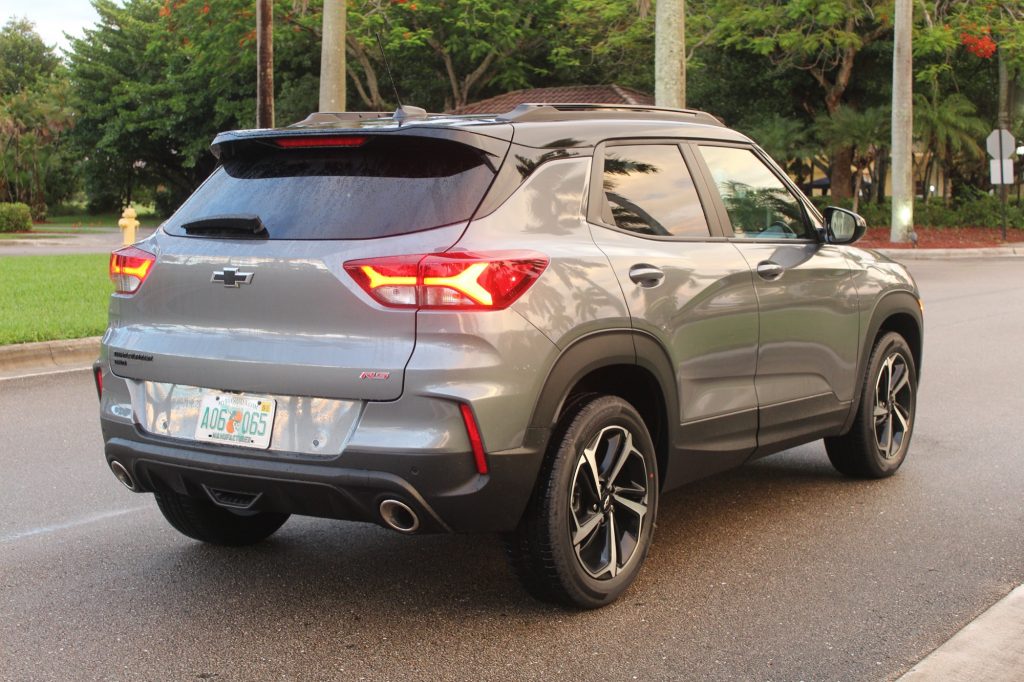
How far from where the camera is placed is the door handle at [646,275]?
4.69 meters

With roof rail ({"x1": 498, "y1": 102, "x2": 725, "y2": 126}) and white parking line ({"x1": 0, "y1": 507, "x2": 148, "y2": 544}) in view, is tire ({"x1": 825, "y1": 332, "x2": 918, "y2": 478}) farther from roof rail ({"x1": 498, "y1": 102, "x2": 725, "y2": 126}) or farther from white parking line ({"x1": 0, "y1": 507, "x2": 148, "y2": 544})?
white parking line ({"x1": 0, "y1": 507, "x2": 148, "y2": 544})

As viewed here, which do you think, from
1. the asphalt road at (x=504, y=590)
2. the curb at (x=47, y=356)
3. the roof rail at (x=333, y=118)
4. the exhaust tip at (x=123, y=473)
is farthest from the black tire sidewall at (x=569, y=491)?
the curb at (x=47, y=356)

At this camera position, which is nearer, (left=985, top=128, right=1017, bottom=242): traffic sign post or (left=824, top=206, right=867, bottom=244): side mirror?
(left=824, top=206, right=867, bottom=244): side mirror

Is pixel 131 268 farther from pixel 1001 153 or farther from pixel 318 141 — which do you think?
pixel 1001 153

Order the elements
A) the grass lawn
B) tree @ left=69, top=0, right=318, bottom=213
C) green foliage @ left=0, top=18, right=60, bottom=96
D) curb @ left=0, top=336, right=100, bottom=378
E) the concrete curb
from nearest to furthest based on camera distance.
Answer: the concrete curb < curb @ left=0, top=336, right=100, bottom=378 < the grass lawn < tree @ left=69, top=0, right=318, bottom=213 < green foliage @ left=0, top=18, right=60, bottom=96

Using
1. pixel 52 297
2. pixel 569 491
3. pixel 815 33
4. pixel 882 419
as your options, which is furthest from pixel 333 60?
pixel 815 33

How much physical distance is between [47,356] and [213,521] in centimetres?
658

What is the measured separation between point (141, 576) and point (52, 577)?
34 cm

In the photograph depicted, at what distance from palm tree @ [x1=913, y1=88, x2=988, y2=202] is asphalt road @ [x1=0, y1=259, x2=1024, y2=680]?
96.7 feet

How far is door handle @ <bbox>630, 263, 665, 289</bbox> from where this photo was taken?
469 centimetres

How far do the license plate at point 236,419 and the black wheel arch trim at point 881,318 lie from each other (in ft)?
10.2

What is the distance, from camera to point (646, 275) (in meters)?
4.75

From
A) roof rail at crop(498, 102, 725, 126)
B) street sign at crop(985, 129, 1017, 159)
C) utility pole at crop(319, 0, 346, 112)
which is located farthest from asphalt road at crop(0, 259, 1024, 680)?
street sign at crop(985, 129, 1017, 159)

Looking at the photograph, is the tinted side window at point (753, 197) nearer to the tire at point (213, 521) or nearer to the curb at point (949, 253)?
the tire at point (213, 521)
